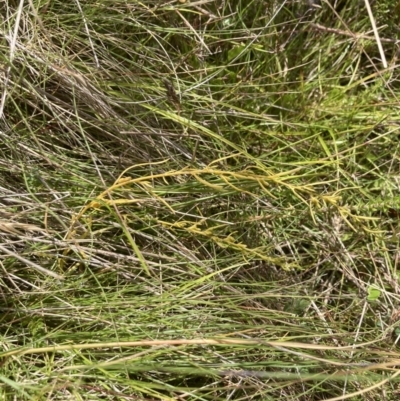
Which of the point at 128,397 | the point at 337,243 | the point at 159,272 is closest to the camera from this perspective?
the point at 128,397

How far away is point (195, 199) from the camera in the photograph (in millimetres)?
1113

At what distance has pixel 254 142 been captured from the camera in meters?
1.23

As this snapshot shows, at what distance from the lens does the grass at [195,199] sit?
1009mm

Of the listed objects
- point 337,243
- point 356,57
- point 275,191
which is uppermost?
point 356,57

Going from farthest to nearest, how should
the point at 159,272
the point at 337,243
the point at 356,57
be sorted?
the point at 356,57 → the point at 337,243 → the point at 159,272

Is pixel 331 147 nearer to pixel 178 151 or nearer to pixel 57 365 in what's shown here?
pixel 178 151

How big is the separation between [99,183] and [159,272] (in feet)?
0.63

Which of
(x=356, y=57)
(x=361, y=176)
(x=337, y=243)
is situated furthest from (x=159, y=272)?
(x=356, y=57)

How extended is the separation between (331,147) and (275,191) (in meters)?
0.18

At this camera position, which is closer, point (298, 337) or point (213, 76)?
point (298, 337)

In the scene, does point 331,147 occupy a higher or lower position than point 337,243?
higher

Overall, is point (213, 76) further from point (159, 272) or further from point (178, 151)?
point (159, 272)

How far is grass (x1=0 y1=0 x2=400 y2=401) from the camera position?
3.31ft

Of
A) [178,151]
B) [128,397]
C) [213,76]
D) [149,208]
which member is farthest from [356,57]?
[128,397]
